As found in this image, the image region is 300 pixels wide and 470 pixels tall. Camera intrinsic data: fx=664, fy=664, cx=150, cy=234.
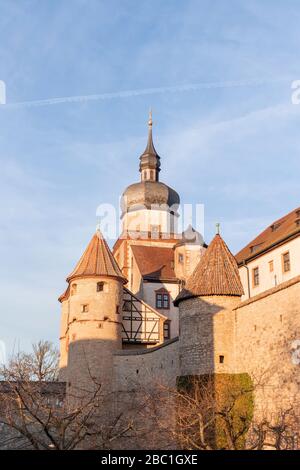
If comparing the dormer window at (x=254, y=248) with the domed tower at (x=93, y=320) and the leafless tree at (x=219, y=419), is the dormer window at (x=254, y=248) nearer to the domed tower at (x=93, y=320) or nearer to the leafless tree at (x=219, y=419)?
the domed tower at (x=93, y=320)

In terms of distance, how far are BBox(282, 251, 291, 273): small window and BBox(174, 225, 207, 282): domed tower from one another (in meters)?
16.6

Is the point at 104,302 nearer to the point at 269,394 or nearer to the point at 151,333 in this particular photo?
the point at 151,333

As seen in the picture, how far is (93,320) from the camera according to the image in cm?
3803

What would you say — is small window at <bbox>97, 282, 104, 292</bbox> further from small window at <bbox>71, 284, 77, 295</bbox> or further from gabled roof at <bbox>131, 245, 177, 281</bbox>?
gabled roof at <bbox>131, 245, 177, 281</bbox>

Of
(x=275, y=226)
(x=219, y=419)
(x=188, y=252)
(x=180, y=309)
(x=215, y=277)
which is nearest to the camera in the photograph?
(x=219, y=419)

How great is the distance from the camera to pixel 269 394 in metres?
23.8

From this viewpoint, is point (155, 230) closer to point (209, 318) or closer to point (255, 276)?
point (255, 276)

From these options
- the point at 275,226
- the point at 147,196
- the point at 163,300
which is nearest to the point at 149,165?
the point at 147,196

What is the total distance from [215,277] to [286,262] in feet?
33.9

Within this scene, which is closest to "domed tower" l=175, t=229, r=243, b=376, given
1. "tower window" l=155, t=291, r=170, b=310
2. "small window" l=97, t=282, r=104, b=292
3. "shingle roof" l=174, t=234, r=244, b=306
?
"shingle roof" l=174, t=234, r=244, b=306

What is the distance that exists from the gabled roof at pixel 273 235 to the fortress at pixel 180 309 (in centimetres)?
9

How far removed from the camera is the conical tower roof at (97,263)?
129 feet

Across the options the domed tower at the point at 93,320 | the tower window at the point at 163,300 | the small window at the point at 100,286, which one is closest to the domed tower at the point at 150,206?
the tower window at the point at 163,300
